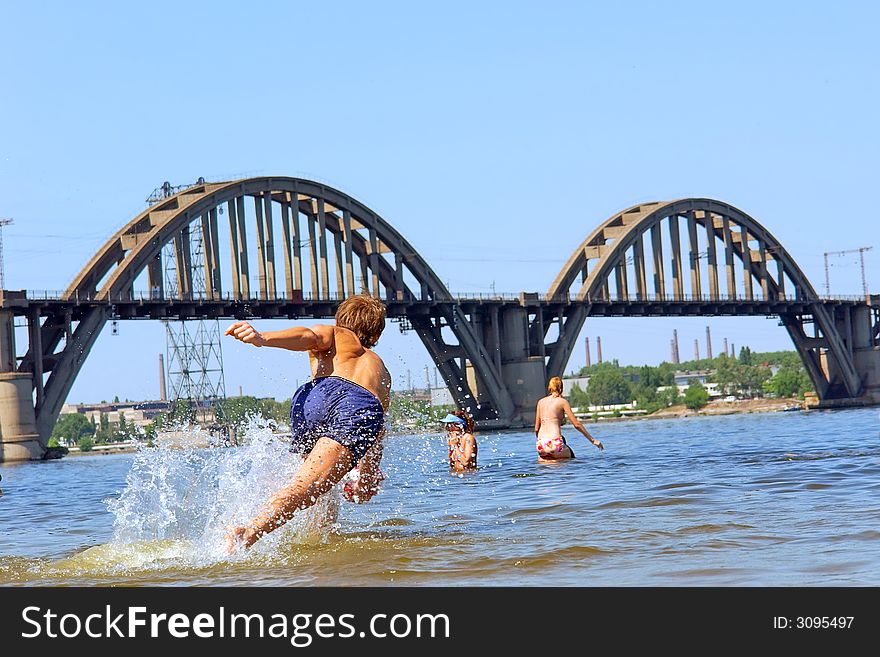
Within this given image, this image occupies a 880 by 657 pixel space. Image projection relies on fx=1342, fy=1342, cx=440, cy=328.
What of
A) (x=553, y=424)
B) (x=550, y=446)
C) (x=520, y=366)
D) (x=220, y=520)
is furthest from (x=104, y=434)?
(x=220, y=520)

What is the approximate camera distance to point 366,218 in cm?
7744

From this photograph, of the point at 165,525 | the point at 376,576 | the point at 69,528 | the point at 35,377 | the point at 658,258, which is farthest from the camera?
the point at 658,258

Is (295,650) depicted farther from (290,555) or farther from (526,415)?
(526,415)

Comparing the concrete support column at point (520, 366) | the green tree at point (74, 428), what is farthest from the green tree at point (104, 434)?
the concrete support column at point (520, 366)

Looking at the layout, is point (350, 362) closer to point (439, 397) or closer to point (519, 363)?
point (519, 363)

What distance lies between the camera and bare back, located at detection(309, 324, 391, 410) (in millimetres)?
8578

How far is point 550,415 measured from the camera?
67.6 ft

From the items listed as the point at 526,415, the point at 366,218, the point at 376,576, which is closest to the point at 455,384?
the point at 526,415

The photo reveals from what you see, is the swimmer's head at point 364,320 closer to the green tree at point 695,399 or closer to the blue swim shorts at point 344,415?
the blue swim shorts at point 344,415

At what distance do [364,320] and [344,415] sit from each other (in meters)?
0.71

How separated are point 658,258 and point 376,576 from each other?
85.6m

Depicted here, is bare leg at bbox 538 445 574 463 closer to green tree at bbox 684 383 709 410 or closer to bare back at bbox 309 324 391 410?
bare back at bbox 309 324 391 410

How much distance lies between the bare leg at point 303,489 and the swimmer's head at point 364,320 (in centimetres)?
77

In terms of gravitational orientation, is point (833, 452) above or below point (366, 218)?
below
